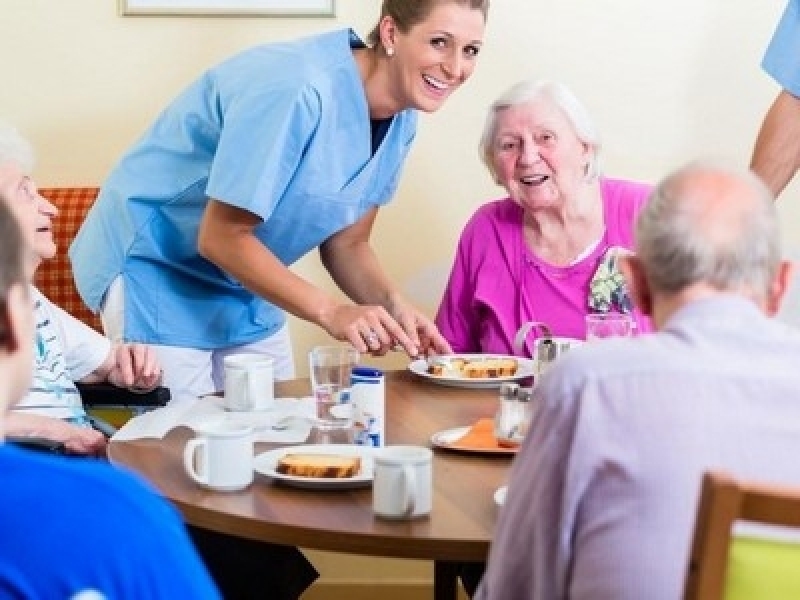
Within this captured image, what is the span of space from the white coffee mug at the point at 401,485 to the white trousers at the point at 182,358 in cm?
102

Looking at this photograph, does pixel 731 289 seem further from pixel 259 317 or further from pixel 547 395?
pixel 259 317

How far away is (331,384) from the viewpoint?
6.52 feet

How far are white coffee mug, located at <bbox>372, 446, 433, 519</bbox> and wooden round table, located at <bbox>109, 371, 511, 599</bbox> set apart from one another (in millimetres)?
15

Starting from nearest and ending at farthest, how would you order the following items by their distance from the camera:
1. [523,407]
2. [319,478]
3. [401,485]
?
[401,485], [319,478], [523,407]

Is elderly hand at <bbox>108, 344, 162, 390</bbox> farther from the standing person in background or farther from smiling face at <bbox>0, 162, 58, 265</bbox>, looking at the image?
the standing person in background

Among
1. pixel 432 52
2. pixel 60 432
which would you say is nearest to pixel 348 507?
pixel 60 432

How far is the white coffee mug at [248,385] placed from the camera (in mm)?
2127

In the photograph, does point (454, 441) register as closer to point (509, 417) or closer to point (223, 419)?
point (509, 417)

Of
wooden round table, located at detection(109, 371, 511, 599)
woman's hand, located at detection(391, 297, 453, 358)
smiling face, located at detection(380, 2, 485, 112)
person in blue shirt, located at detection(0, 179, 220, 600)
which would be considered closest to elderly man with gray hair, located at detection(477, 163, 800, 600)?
wooden round table, located at detection(109, 371, 511, 599)

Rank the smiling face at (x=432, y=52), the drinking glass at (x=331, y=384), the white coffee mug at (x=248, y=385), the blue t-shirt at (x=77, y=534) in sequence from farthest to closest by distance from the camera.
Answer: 1. the smiling face at (x=432, y=52)
2. the white coffee mug at (x=248, y=385)
3. the drinking glass at (x=331, y=384)
4. the blue t-shirt at (x=77, y=534)

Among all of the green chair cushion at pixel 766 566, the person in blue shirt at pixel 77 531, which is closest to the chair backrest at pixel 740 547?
the green chair cushion at pixel 766 566

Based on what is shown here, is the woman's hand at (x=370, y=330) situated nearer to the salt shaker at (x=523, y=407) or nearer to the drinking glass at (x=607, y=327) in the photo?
the drinking glass at (x=607, y=327)

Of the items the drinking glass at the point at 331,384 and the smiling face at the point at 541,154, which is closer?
the drinking glass at the point at 331,384

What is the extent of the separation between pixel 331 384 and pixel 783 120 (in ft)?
3.92
